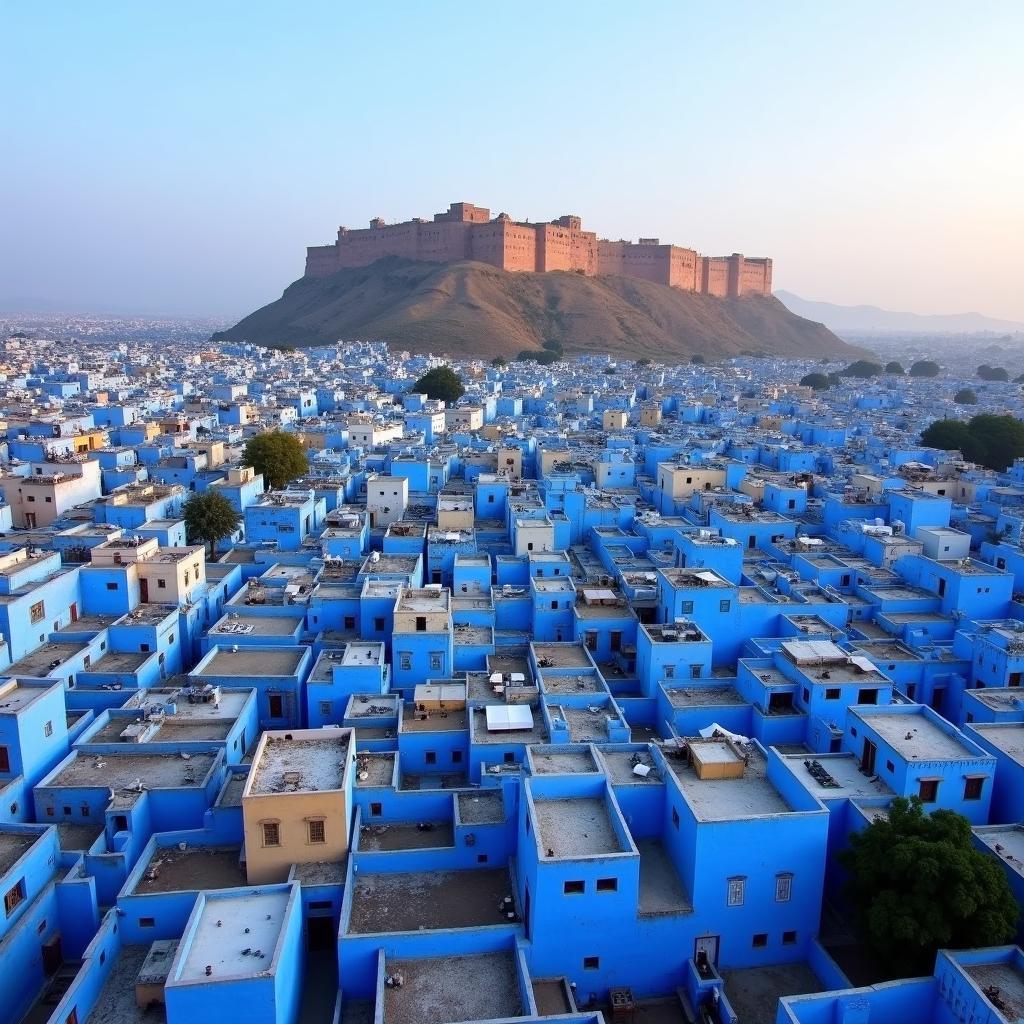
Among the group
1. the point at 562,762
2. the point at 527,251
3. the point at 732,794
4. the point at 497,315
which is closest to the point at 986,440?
the point at 732,794

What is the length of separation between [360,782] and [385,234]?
156557 millimetres

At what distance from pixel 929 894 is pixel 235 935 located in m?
12.5

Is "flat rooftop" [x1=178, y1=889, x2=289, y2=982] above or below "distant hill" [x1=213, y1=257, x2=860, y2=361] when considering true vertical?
below

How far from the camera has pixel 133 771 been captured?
68.7 ft

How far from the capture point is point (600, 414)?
246 feet

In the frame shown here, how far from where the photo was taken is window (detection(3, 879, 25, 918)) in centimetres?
1630

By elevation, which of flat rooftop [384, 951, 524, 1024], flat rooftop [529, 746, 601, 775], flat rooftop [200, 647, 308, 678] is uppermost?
flat rooftop [529, 746, 601, 775]

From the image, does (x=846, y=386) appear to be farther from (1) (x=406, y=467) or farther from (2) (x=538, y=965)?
(2) (x=538, y=965)

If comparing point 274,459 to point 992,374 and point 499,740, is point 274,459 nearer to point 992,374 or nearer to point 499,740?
point 499,740

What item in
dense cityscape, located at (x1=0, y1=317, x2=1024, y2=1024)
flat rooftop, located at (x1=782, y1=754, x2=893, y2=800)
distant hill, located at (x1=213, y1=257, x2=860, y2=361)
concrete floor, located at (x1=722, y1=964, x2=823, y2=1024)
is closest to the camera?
dense cityscape, located at (x1=0, y1=317, x2=1024, y2=1024)

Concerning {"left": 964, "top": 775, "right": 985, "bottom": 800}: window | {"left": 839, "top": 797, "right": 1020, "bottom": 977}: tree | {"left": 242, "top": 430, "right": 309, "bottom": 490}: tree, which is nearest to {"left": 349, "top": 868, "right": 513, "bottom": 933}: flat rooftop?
{"left": 839, "top": 797, "right": 1020, "bottom": 977}: tree

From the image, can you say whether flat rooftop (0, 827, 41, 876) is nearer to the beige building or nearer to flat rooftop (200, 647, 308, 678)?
the beige building

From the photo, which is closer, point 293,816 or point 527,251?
point 293,816

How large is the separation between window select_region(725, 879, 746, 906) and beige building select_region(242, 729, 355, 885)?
7914mm
